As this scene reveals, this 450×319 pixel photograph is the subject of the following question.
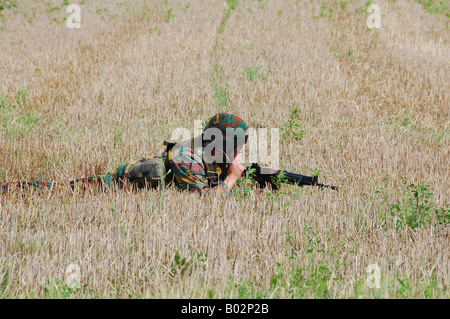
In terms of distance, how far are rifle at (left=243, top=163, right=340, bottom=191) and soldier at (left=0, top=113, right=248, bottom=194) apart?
148mm

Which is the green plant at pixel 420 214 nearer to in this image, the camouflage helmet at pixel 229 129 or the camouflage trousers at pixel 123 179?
the camouflage helmet at pixel 229 129

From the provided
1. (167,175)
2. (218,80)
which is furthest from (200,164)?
(218,80)

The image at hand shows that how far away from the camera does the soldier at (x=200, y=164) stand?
3941 mm

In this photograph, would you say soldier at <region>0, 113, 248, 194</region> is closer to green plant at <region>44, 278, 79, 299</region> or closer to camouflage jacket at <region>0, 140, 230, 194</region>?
camouflage jacket at <region>0, 140, 230, 194</region>

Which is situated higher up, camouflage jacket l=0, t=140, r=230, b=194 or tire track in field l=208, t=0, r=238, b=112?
tire track in field l=208, t=0, r=238, b=112

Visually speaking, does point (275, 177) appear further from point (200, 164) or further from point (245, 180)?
point (200, 164)

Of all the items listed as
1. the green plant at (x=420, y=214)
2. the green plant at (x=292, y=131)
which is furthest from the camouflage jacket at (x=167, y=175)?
the green plant at (x=292, y=131)

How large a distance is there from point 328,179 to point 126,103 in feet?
12.7

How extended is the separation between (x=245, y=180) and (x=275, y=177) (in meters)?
0.35

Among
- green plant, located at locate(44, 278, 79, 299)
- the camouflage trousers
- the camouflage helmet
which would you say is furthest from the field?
the camouflage helmet

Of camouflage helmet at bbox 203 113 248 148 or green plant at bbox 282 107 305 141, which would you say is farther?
green plant at bbox 282 107 305 141

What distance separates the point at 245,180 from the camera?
4.35m

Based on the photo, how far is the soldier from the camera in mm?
3941

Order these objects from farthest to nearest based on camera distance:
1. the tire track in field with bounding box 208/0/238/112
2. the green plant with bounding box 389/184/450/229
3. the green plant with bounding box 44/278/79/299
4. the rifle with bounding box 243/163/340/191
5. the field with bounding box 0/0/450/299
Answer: the tire track in field with bounding box 208/0/238/112
the rifle with bounding box 243/163/340/191
the green plant with bounding box 389/184/450/229
the field with bounding box 0/0/450/299
the green plant with bounding box 44/278/79/299
